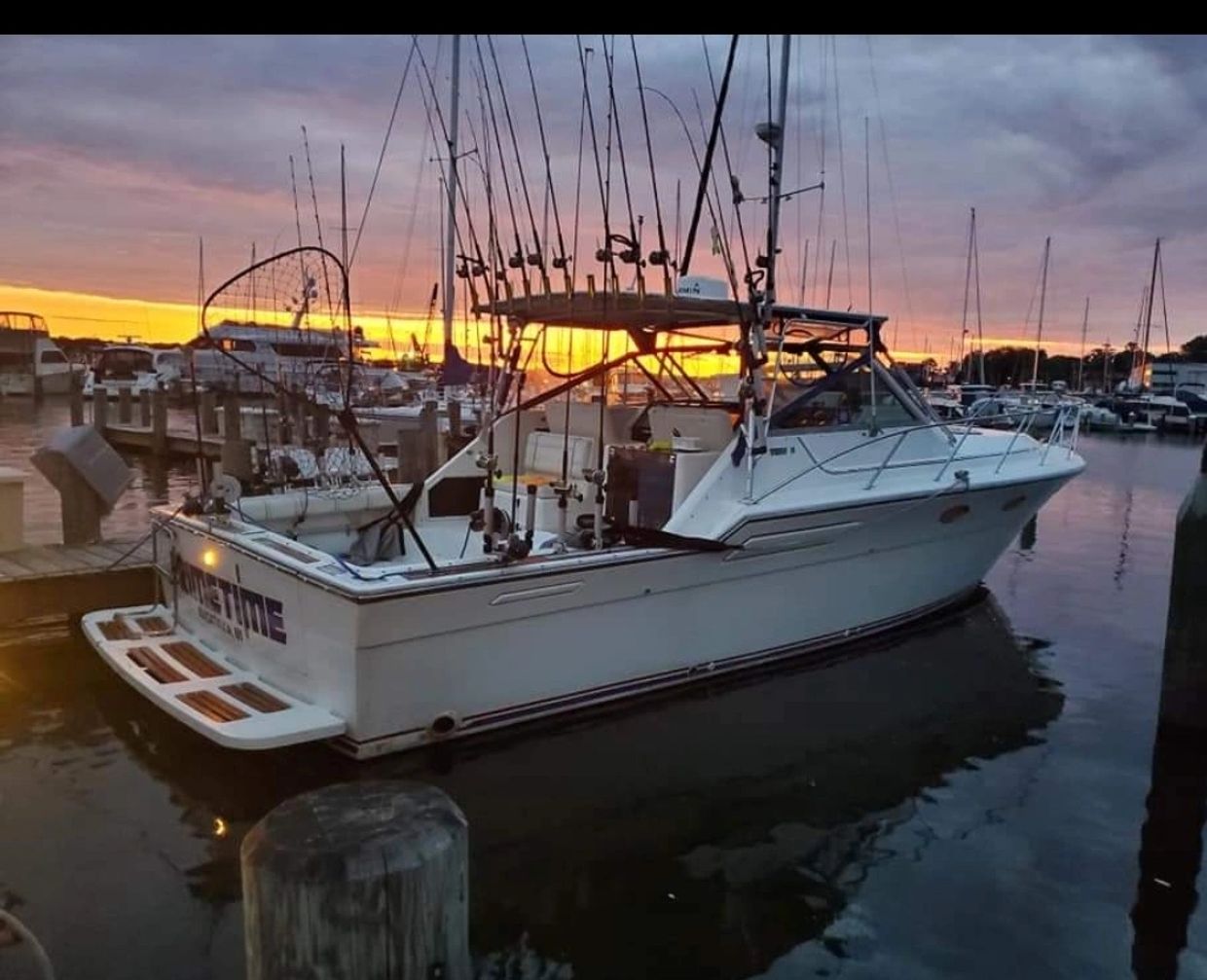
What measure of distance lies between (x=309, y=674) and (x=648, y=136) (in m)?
4.45

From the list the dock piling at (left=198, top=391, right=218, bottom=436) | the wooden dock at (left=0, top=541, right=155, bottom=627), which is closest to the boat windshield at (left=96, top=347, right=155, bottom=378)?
the dock piling at (left=198, top=391, right=218, bottom=436)

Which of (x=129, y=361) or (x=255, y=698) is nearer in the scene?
(x=255, y=698)

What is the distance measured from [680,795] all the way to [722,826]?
0.39m

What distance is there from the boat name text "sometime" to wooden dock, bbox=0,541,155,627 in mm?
1145

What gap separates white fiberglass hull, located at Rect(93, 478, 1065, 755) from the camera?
16.8 feet

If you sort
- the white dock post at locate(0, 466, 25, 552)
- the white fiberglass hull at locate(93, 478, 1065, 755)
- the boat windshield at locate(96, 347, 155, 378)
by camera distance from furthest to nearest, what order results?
the boat windshield at locate(96, 347, 155, 378), the white dock post at locate(0, 466, 25, 552), the white fiberglass hull at locate(93, 478, 1065, 755)

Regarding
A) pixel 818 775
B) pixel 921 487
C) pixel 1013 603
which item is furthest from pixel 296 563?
pixel 1013 603

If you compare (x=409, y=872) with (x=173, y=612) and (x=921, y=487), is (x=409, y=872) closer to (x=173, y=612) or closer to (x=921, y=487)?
(x=173, y=612)

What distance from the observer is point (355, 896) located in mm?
1894

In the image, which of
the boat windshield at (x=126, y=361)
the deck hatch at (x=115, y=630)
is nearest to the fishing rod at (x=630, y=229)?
the deck hatch at (x=115, y=630)

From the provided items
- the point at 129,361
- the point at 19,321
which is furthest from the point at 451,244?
the point at 19,321

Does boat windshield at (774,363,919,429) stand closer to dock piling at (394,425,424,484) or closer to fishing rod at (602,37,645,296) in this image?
fishing rod at (602,37,645,296)

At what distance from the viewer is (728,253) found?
675cm

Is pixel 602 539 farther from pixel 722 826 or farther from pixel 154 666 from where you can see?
pixel 154 666
